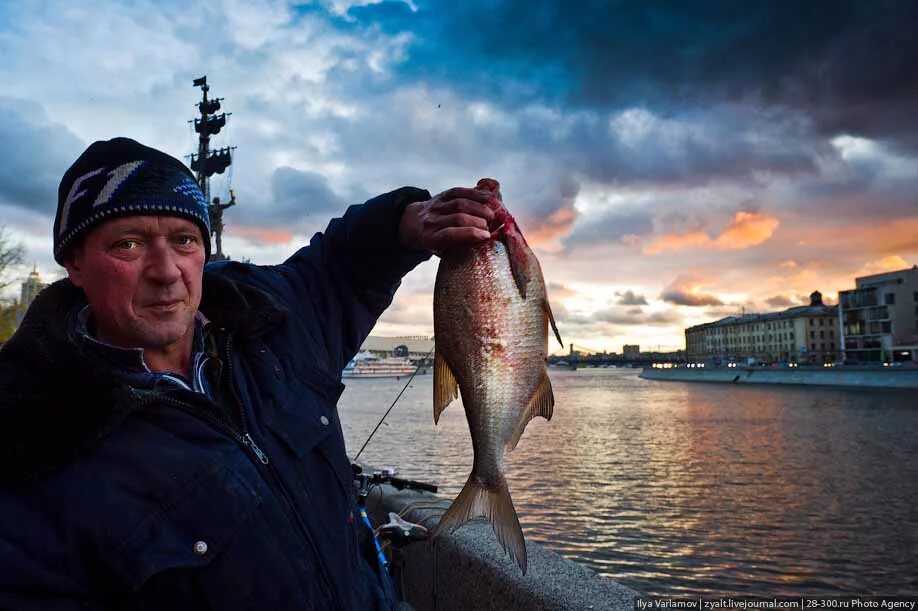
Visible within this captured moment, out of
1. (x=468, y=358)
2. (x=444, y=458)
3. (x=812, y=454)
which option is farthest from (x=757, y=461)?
(x=468, y=358)

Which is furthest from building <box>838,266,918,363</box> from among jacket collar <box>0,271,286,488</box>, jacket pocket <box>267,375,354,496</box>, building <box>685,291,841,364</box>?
jacket collar <box>0,271,286,488</box>

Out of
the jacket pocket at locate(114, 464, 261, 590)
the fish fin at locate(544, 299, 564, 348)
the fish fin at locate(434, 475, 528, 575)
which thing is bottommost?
the fish fin at locate(434, 475, 528, 575)

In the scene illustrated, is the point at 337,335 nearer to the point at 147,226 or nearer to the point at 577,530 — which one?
the point at 147,226

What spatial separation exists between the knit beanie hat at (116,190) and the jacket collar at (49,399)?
1.06 feet

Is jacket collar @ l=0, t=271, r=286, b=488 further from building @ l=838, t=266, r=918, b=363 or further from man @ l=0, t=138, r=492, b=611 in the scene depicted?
building @ l=838, t=266, r=918, b=363

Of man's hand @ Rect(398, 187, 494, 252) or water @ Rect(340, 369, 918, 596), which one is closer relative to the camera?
man's hand @ Rect(398, 187, 494, 252)

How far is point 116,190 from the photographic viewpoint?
212 centimetres

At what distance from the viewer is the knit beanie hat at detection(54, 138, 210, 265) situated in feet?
6.94

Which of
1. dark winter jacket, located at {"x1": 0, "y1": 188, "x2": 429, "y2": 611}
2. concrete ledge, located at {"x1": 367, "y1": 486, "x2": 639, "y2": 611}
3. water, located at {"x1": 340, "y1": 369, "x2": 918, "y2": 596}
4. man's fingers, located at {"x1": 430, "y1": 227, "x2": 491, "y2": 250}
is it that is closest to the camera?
dark winter jacket, located at {"x1": 0, "y1": 188, "x2": 429, "y2": 611}

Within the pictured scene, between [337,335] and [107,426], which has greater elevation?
[337,335]

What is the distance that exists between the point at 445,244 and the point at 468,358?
0.45 meters

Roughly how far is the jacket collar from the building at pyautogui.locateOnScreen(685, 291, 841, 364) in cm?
10985

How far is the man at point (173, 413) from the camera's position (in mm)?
1699

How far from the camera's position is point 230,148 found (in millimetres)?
32281
